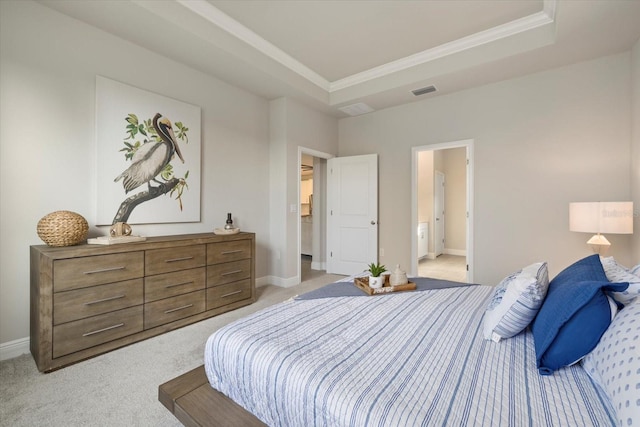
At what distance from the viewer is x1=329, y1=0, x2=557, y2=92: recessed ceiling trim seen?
2.81 metres

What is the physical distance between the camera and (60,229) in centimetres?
212

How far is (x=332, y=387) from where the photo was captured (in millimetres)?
918

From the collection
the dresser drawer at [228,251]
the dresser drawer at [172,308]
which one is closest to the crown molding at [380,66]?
the dresser drawer at [228,251]

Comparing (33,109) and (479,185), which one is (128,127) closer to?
(33,109)

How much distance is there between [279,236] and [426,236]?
12.0 ft

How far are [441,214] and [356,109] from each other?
3.71m

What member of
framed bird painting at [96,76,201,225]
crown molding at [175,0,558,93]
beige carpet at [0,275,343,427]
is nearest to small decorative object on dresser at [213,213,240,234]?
framed bird painting at [96,76,201,225]

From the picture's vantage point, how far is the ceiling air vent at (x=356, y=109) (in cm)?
443

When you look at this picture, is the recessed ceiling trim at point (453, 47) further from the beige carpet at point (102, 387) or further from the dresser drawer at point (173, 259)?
the beige carpet at point (102, 387)

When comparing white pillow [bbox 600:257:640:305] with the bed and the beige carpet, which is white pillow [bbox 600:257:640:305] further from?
the beige carpet

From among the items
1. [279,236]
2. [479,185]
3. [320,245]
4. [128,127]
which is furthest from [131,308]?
[479,185]

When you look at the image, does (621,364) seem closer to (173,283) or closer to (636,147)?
(173,283)

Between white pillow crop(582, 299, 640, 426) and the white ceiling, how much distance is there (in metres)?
2.62

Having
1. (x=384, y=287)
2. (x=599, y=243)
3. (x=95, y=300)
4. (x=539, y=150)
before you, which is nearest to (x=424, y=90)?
(x=539, y=150)
